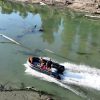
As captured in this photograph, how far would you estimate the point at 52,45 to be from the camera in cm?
4047

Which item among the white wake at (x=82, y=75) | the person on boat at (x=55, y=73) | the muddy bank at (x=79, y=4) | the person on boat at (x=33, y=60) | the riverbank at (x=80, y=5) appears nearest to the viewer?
the white wake at (x=82, y=75)

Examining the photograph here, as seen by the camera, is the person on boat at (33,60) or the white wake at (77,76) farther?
the person on boat at (33,60)

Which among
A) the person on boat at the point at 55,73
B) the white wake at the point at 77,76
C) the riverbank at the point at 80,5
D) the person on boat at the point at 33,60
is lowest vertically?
the white wake at the point at 77,76

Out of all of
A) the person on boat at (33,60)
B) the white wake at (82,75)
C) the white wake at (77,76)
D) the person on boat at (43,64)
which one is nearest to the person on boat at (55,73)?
the white wake at (77,76)

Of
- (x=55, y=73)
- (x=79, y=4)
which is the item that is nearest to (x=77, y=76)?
(x=55, y=73)

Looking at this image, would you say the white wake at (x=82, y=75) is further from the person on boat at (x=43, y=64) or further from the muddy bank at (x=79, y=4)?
the muddy bank at (x=79, y=4)

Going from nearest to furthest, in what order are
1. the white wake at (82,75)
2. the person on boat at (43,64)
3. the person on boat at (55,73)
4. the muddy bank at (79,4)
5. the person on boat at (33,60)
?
1. the white wake at (82,75)
2. the person on boat at (55,73)
3. the person on boat at (43,64)
4. the person on boat at (33,60)
5. the muddy bank at (79,4)

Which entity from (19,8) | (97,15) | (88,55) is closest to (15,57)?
(88,55)

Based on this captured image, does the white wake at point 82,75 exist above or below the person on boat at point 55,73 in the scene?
below

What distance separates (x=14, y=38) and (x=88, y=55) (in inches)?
462

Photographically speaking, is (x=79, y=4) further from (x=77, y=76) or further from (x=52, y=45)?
(x=77, y=76)

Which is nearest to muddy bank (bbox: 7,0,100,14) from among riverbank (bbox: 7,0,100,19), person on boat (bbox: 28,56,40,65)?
riverbank (bbox: 7,0,100,19)

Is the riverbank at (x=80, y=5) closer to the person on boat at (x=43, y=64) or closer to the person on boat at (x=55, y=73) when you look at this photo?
the person on boat at (x=43, y=64)

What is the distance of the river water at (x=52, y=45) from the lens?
93.4 feet
